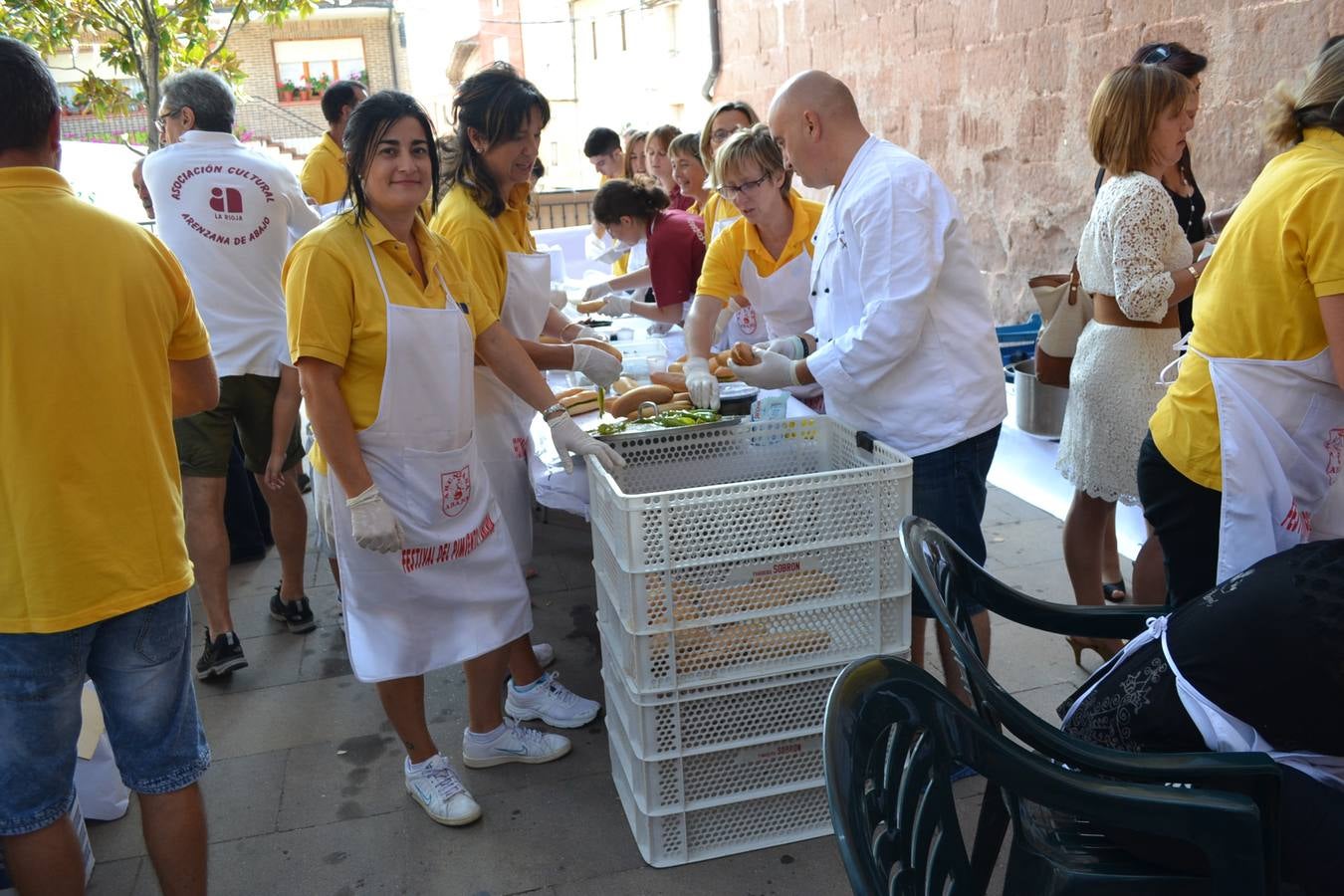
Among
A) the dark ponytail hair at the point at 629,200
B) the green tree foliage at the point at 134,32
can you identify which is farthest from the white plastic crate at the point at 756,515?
the green tree foliage at the point at 134,32

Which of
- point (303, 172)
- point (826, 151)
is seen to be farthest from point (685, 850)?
point (303, 172)

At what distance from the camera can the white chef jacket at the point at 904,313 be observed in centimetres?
239

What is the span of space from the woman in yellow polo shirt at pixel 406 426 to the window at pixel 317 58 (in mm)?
30515

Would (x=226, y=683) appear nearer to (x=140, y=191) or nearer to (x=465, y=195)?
(x=465, y=195)

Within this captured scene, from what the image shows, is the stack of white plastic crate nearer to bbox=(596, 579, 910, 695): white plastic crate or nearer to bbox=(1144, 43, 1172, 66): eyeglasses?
bbox=(596, 579, 910, 695): white plastic crate

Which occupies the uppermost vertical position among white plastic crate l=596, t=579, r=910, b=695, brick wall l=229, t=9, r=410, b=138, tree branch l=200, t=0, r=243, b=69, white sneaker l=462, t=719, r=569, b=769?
brick wall l=229, t=9, r=410, b=138

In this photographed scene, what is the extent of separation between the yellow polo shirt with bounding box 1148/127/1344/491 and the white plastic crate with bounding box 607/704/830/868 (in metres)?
1.20

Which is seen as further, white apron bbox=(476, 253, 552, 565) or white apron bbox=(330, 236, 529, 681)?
white apron bbox=(476, 253, 552, 565)

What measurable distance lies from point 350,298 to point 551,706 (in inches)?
58.9

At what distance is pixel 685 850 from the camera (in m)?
2.40

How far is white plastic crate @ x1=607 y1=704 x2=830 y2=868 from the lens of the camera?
2393mm

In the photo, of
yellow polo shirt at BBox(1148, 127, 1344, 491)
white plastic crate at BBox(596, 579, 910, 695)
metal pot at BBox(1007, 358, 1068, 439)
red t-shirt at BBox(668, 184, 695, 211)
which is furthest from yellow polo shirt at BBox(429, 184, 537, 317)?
red t-shirt at BBox(668, 184, 695, 211)

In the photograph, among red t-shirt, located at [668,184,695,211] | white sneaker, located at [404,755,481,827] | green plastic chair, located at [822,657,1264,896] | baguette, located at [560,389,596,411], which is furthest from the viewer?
red t-shirt, located at [668,184,695,211]

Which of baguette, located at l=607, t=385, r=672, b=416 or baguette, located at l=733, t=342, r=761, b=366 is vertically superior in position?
baguette, located at l=733, t=342, r=761, b=366
